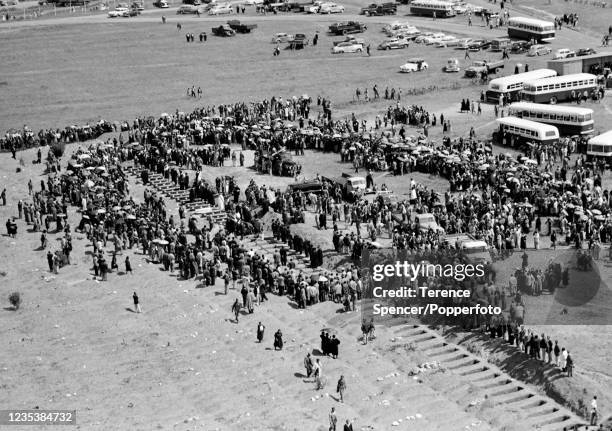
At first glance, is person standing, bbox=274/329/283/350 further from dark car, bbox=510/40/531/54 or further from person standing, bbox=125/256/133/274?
dark car, bbox=510/40/531/54

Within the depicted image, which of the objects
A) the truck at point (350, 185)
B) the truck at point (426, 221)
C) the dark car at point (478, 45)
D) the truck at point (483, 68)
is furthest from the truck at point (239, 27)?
the truck at point (426, 221)

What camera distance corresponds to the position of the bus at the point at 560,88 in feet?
314

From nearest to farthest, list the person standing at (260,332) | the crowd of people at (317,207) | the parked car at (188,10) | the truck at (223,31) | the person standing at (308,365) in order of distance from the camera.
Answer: the person standing at (308,365), the person standing at (260,332), the crowd of people at (317,207), the truck at (223,31), the parked car at (188,10)

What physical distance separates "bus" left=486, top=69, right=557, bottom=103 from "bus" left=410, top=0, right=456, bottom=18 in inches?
1464

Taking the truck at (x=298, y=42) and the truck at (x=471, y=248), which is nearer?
the truck at (x=471, y=248)

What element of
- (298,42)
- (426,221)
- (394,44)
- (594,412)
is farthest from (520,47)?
(594,412)

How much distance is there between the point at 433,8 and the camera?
136250 millimetres

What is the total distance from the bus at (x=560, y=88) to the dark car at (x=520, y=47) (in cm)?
1640

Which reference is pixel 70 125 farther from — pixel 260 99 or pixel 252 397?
pixel 252 397

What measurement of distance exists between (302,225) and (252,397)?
20817 millimetres

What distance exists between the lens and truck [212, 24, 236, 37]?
131m

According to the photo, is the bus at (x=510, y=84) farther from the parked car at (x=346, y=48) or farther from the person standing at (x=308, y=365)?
the person standing at (x=308, y=365)

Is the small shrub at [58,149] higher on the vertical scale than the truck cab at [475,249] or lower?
lower

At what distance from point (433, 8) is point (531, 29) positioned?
19054 mm
